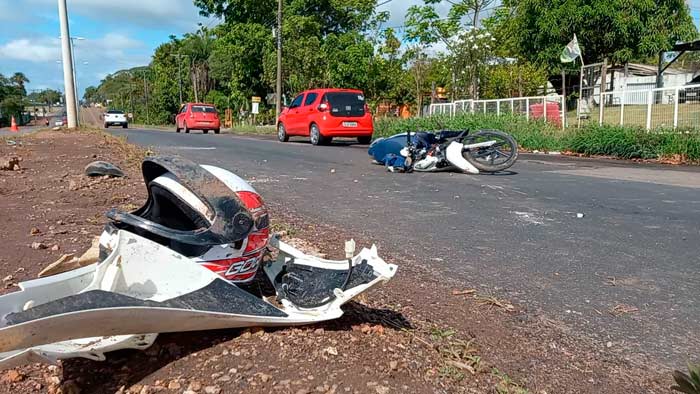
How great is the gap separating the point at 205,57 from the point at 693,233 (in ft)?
214

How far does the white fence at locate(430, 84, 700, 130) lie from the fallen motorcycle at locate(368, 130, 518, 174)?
644 cm

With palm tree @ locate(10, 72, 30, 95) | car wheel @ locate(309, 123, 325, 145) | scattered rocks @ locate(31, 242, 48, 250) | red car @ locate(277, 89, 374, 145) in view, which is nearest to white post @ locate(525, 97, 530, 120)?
red car @ locate(277, 89, 374, 145)

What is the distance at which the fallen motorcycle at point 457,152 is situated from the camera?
9.57 meters

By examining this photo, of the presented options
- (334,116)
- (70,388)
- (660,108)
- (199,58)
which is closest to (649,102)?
(660,108)

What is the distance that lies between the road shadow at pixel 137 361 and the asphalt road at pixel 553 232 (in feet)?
5.11

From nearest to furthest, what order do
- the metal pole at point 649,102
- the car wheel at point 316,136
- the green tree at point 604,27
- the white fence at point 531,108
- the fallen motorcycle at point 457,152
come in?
the fallen motorcycle at point 457,152 < the metal pole at point 649,102 < the white fence at point 531,108 < the car wheel at point 316,136 < the green tree at point 604,27

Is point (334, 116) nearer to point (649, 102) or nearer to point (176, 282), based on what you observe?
point (649, 102)

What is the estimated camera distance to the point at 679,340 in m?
2.79

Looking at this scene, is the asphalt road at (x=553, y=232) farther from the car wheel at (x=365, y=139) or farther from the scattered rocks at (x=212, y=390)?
the car wheel at (x=365, y=139)

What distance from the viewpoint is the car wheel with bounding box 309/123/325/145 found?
17.8 m

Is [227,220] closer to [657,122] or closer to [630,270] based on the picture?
[630,270]

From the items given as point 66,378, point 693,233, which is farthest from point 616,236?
point 66,378

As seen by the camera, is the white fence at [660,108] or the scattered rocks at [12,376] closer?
the scattered rocks at [12,376]

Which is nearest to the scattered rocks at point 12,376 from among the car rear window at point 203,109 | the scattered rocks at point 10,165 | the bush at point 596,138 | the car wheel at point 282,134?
the scattered rocks at point 10,165
